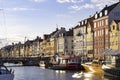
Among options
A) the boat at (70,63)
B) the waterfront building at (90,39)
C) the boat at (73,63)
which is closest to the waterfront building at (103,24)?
the waterfront building at (90,39)

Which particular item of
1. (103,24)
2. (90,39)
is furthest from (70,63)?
(90,39)

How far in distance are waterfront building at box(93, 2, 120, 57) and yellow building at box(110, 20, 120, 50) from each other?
3.41 m

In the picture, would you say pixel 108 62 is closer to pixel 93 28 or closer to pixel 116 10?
pixel 116 10

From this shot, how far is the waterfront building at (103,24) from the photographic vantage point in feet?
429

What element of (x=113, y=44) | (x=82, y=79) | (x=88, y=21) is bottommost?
(x=82, y=79)

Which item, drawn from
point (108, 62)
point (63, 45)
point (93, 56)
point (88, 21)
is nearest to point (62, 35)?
point (63, 45)

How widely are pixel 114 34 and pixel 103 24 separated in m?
9.99

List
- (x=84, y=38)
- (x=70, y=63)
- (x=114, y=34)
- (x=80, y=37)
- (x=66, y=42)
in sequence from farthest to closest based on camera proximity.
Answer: (x=66, y=42), (x=80, y=37), (x=84, y=38), (x=114, y=34), (x=70, y=63)

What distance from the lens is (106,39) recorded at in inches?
5167

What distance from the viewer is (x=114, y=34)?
125 m

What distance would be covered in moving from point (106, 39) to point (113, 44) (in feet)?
19.8

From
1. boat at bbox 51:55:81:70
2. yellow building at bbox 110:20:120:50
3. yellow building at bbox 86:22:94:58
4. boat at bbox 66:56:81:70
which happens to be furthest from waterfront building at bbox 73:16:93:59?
boat at bbox 66:56:81:70

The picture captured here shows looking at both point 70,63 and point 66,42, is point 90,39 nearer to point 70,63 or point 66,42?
point 70,63

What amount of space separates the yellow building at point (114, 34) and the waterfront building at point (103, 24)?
11.2 feet
